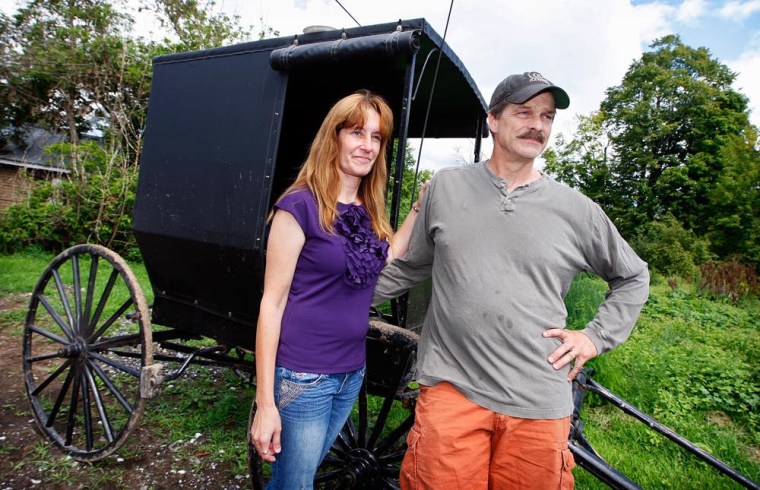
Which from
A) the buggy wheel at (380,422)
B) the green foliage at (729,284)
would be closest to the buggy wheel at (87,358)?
the buggy wheel at (380,422)

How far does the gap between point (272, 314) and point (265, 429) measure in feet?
1.30

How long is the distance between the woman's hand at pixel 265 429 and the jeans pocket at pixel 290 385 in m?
0.06

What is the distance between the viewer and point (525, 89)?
1.67 m

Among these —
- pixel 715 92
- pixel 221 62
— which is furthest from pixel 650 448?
pixel 715 92

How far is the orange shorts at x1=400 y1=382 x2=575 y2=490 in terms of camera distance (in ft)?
5.08

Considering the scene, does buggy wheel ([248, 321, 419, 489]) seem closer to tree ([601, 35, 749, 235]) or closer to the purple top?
the purple top

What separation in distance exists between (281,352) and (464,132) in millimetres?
3057

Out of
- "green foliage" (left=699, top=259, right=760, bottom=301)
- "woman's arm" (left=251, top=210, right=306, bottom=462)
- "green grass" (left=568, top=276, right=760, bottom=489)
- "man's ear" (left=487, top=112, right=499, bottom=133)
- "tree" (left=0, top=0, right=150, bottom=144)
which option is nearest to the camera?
"woman's arm" (left=251, top=210, right=306, bottom=462)

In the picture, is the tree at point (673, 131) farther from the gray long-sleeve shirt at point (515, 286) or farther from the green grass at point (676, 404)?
the gray long-sleeve shirt at point (515, 286)

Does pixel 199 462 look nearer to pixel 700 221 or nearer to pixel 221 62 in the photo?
pixel 221 62

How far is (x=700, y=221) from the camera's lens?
24.2m

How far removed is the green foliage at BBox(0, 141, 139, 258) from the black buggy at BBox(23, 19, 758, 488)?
839 centimetres

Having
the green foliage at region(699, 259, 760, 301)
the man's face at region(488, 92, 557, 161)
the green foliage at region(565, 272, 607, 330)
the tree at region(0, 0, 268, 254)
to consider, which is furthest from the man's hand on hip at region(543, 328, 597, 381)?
the green foliage at region(699, 259, 760, 301)

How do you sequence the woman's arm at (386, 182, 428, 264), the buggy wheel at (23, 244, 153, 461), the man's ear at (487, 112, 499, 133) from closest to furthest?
1. the man's ear at (487, 112, 499, 133)
2. the woman's arm at (386, 182, 428, 264)
3. the buggy wheel at (23, 244, 153, 461)
